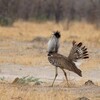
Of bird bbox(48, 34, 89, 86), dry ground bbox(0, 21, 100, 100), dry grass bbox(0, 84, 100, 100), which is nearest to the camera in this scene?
dry grass bbox(0, 84, 100, 100)

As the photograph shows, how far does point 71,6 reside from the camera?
60844 millimetres

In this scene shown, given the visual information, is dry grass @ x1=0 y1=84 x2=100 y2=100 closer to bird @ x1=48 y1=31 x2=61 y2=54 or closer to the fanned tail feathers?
the fanned tail feathers

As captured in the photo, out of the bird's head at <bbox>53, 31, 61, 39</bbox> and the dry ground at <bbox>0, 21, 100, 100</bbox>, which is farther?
the bird's head at <bbox>53, 31, 61, 39</bbox>

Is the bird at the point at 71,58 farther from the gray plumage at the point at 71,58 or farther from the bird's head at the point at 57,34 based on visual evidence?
the bird's head at the point at 57,34

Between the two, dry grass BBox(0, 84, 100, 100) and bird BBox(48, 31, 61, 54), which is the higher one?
bird BBox(48, 31, 61, 54)

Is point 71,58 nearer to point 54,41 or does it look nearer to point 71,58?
point 71,58

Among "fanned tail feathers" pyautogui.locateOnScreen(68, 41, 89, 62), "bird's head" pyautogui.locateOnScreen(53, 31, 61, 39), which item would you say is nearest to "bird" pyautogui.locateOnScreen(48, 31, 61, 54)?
"bird's head" pyautogui.locateOnScreen(53, 31, 61, 39)

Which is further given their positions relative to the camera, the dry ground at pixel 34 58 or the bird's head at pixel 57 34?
the bird's head at pixel 57 34

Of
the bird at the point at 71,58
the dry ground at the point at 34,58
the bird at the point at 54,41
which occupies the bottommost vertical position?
the dry ground at the point at 34,58

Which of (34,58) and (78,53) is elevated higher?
(78,53)

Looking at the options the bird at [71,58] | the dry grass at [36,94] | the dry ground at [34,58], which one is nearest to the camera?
the dry grass at [36,94]

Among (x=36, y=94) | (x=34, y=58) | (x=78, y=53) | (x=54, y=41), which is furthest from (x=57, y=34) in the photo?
(x=34, y=58)

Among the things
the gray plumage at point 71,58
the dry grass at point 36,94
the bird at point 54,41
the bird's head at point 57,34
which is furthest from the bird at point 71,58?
the dry grass at point 36,94

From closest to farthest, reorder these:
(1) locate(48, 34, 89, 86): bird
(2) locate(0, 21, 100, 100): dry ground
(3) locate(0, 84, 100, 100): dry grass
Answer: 1. (3) locate(0, 84, 100, 100): dry grass
2. (2) locate(0, 21, 100, 100): dry ground
3. (1) locate(48, 34, 89, 86): bird
